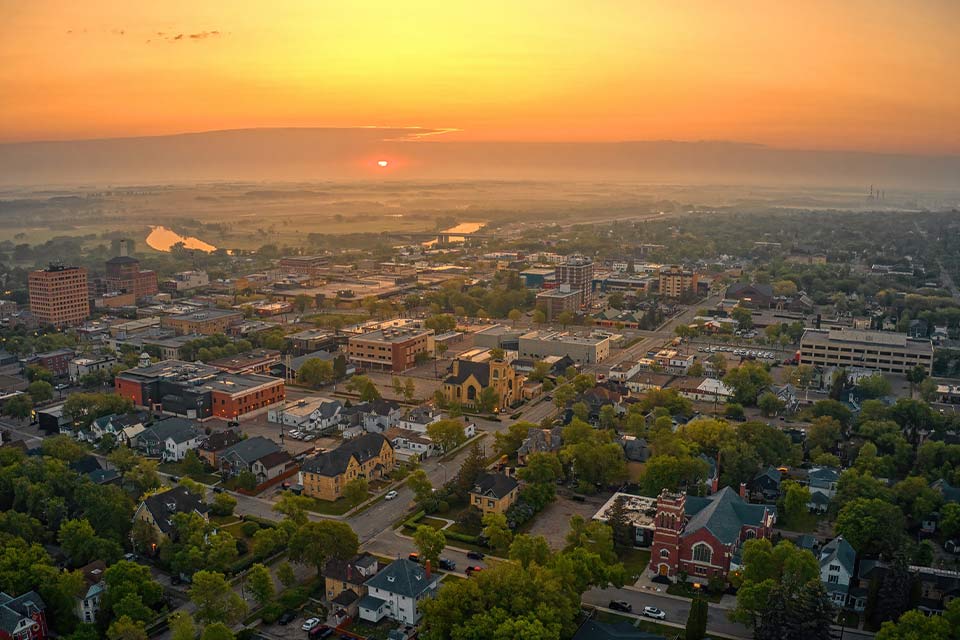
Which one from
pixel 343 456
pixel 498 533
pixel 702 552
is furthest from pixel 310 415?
pixel 702 552

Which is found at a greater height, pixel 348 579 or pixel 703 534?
pixel 703 534

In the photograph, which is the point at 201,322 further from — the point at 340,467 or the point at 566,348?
the point at 340,467

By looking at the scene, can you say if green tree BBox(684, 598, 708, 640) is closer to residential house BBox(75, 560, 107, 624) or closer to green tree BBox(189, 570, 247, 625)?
green tree BBox(189, 570, 247, 625)

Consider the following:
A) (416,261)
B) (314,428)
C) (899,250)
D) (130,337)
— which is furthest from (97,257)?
(899,250)

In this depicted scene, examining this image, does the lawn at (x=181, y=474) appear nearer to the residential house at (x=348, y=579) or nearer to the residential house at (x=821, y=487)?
the residential house at (x=348, y=579)

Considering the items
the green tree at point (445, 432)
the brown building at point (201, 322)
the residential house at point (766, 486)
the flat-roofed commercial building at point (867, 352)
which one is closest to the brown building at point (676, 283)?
the flat-roofed commercial building at point (867, 352)

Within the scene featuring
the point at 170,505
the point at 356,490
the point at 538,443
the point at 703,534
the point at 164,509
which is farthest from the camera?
the point at 538,443
